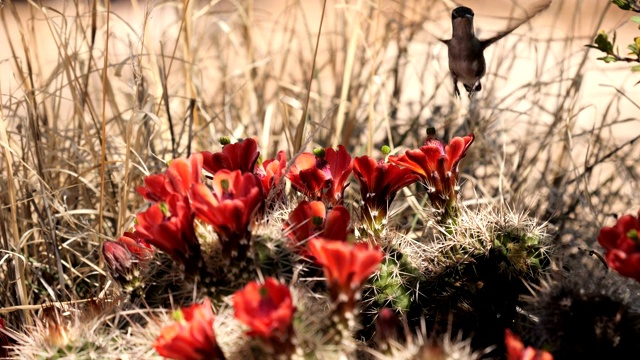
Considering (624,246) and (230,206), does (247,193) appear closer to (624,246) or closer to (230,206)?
(230,206)

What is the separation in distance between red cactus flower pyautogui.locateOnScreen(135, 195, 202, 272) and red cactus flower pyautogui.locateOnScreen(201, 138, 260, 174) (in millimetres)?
191

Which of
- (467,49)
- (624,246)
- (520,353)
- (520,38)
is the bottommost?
(520,353)

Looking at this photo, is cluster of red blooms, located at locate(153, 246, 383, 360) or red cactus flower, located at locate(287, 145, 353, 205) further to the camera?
red cactus flower, located at locate(287, 145, 353, 205)

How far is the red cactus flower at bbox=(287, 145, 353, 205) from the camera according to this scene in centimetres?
159

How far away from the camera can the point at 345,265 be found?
1.18 meters

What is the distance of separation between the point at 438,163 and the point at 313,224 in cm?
32

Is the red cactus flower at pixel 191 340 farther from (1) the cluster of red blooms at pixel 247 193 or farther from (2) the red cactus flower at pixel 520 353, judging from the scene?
(2) the red cactus flower at pixel 520 353

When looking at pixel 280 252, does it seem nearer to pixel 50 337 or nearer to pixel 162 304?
pixel 162 304

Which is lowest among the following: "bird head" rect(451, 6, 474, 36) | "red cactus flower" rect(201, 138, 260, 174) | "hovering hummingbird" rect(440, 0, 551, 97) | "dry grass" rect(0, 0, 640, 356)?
"dry grass" rect(0, 0, 640, 356)

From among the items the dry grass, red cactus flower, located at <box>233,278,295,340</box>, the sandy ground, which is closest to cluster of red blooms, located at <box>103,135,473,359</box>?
red cactus flower, located at <box>233,278,295,340</box>

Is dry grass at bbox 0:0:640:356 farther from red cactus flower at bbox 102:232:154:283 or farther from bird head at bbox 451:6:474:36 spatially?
bird head at bbox 451:6:474:36

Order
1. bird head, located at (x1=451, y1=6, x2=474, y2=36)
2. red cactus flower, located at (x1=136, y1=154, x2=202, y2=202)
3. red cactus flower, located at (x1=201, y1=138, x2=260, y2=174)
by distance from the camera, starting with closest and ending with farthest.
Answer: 1. red cactus flower, located at (x1=136, y1=154, x2=202, y2=202)
2. red cactus flower, located at (x1=201, y1=138, x2=260, y2=174)
3. bird head, located at (x1=451, y1=6, x2=474, y2=36)

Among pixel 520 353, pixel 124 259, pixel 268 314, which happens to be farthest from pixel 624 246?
pixel 124 259

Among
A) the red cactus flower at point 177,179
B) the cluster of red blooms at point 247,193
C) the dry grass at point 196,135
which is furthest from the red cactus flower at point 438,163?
the red cactus flower at point 177,179
